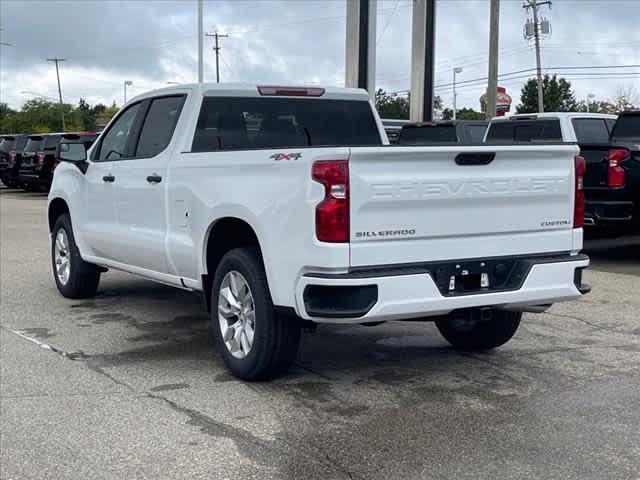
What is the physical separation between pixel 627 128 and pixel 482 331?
659cm

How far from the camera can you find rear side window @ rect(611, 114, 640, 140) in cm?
1246

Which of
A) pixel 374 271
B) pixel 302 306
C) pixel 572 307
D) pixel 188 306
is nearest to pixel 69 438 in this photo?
pixel 302 306

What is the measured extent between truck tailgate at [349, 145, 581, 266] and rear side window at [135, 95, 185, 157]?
8.16 feet

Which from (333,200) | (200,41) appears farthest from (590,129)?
(200,41)

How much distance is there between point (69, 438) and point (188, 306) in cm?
403

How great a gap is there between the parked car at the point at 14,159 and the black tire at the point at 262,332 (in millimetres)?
25735

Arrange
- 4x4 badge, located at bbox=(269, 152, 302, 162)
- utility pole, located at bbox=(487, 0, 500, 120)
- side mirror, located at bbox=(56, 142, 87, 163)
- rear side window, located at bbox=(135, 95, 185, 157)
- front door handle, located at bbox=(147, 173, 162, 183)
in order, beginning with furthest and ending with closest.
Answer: utility pole, located at bbox=(487, 0, 500, 120) → side mirror, located at bbox=(56, 142, 87, 163) → rear side window, located at bbox=(135, 95, 185, 157) → front door handle, located at bbox=(147, 173, 162, 183) → 4x4 badge, located at bbox=(269, 152, 302, 162)

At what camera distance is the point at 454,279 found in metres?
5.68

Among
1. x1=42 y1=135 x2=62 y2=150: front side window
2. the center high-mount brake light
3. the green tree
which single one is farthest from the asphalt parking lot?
the green tree

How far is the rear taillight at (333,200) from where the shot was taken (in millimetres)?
5266

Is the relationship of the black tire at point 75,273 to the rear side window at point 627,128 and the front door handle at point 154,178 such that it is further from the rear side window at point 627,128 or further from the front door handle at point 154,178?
the rear side window at point 627,128

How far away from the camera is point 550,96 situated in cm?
8412

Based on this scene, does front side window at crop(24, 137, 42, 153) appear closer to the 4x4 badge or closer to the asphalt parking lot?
the asphalt parking lot

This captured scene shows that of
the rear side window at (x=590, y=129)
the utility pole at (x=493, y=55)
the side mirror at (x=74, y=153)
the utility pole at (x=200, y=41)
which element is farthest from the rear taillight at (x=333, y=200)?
the utility pole at (x=200, y=41)
